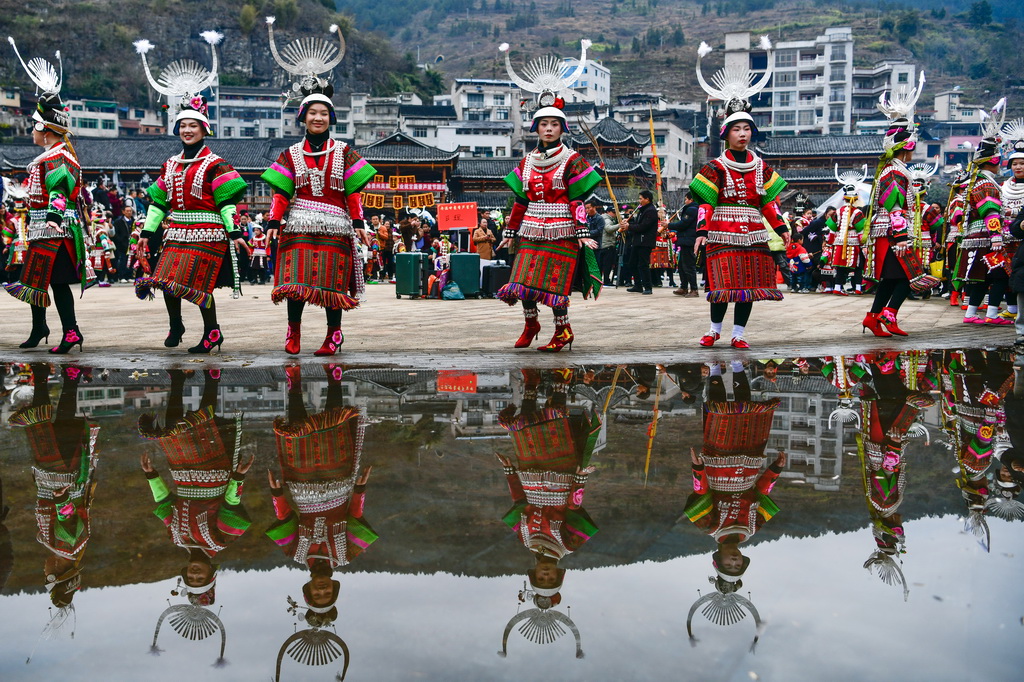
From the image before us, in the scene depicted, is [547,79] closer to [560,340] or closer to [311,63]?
[311,63]

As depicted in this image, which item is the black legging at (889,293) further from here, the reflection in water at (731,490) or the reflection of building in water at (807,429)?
the reflection in water at (731,490)

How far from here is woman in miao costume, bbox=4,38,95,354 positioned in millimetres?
7633

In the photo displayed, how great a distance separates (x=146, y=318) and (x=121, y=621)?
369 inches

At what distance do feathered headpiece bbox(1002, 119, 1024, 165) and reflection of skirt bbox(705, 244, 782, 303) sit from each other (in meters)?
3.97

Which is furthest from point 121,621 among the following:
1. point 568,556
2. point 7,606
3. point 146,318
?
point 146,318

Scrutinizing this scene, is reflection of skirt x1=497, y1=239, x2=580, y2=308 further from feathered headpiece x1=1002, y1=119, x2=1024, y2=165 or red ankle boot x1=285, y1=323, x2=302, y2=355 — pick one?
feathered headpiece x1=1002, y1=119, x2=1024, y2=165

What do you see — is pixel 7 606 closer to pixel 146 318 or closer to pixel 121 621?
pixel 121 621

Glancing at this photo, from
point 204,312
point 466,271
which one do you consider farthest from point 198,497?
point 466,271

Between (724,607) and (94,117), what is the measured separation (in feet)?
284

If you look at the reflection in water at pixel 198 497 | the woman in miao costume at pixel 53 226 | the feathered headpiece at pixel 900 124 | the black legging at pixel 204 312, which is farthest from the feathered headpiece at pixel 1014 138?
the woman in miao costume at pixel 53 226

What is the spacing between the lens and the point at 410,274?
53.1ft

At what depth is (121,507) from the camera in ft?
11.1

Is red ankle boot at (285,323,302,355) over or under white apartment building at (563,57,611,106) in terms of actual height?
under

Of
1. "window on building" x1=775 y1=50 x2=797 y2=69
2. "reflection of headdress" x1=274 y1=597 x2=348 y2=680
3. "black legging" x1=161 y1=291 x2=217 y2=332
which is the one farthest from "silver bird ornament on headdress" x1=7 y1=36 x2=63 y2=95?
"window on building" x1=775 y1=50 x2=797 y2=69
